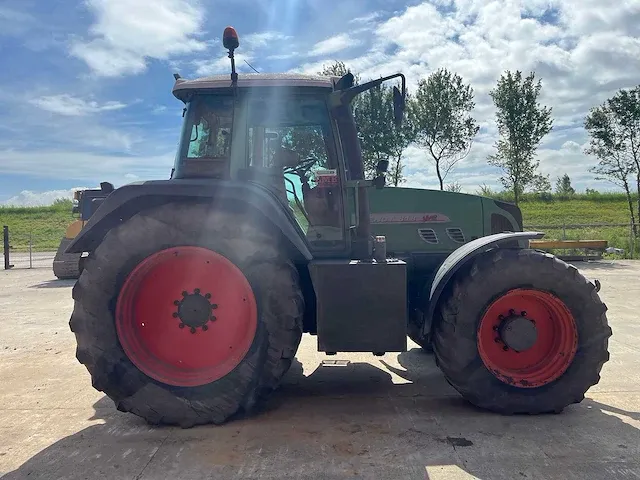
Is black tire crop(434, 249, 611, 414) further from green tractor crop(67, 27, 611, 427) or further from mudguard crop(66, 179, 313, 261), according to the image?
mudguard crop(66, 179, 313, 261)

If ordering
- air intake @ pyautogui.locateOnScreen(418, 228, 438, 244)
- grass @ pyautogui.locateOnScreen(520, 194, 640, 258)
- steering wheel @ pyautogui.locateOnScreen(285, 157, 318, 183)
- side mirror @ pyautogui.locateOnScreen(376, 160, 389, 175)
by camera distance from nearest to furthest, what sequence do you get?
1. steering wheel @ pyautogui.locateOnScreen(285, 157, 318, 183)
2. side mirror @ pyautogui.locateOnScreen(376, 160, 389, 175)
3. air intake @ pyautogui.locateOnScreen(418, 228, 438, 244)
4. grass @ pyautogui.locateOnScreen(520, 194, 640, 258)

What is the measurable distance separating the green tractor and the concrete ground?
252 millimetres

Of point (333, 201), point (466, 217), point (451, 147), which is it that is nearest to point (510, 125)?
point (451, 147)

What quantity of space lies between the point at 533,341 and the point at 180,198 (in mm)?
2939

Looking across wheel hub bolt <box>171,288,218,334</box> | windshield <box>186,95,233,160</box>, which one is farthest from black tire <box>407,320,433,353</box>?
windshield <box>186,95,233,160</box>

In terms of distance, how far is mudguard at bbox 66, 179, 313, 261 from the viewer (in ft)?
12.4

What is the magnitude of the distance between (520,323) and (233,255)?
2262 mm

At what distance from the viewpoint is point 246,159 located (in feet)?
13.8

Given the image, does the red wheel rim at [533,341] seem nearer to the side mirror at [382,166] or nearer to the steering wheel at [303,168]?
the side mirror at [382,166]

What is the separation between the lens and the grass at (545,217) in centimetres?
2313

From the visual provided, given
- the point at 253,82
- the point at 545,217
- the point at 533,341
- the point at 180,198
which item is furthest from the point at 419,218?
the point at 545,217

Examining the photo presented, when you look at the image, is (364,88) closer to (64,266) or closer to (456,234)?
(456,234)

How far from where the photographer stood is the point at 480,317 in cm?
388

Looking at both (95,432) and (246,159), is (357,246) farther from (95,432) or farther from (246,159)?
(95,432)
